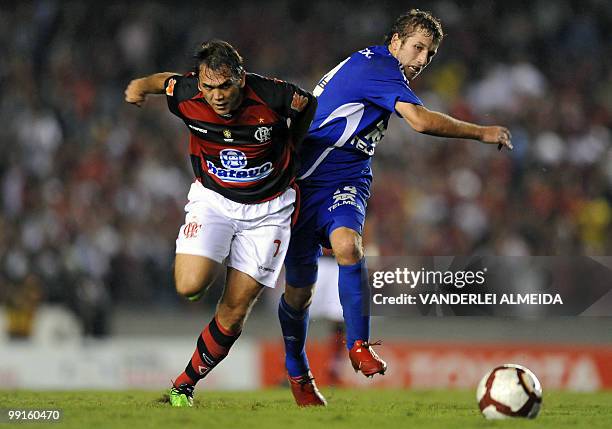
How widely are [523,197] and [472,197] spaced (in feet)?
2.21

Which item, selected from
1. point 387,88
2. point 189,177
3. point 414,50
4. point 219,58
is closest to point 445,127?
point 387,88

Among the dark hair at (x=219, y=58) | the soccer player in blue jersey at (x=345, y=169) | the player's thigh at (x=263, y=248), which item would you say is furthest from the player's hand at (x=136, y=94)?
the soccer player in blue jersey at (x=345, y=169)

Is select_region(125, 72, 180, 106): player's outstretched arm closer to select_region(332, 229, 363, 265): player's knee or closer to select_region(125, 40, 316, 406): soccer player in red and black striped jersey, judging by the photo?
select_region(125, 40, 316, 406): soccer player in red and black striped jersey

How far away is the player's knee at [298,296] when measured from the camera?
22.5 ft

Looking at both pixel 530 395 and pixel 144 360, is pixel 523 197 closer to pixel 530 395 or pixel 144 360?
pixel 144 360

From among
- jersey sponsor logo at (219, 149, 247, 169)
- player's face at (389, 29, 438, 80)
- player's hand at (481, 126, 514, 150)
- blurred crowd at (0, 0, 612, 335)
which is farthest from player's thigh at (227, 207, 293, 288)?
blurred crowd at (0, 0, 612, 335)

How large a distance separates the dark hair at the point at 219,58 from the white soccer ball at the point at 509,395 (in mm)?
2228

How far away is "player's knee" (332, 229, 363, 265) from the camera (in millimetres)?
6422

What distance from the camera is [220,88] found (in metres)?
6.00

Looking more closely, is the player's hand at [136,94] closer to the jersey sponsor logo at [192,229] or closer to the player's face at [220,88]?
the player's face at [220,88]

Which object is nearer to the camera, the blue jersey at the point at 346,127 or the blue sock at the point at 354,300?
the blue sock at the point at 354,300

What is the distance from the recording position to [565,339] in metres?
12.4

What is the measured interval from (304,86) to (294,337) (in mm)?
9308

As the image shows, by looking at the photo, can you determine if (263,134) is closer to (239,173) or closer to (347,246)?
(239,173)
